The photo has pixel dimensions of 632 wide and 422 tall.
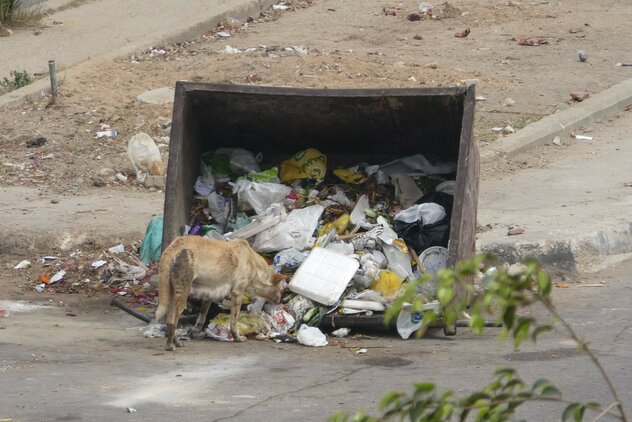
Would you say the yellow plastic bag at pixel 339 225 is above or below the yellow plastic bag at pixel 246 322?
above

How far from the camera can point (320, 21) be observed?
16.3 m

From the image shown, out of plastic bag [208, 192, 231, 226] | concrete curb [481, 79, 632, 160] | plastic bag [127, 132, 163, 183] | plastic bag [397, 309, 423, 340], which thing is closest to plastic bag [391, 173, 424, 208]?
plastic bag [208, 192, 231, 226]

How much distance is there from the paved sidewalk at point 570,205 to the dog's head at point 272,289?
1.82 meters

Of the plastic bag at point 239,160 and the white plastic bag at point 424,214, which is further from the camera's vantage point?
the plastic bag at point 239,160

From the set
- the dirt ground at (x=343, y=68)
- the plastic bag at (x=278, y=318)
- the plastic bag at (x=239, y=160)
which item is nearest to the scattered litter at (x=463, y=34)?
the dirt ground at (x=343, y=68)

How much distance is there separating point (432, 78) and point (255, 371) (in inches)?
274

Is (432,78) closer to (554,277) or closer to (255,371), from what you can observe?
(554,277)

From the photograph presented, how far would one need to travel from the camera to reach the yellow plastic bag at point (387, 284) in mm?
7504

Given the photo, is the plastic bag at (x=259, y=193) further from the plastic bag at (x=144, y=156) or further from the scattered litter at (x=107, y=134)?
the scattered litter at (x=107, y=134)

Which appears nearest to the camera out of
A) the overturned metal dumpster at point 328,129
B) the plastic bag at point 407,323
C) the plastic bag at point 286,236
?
the plastic bag at point 407,323

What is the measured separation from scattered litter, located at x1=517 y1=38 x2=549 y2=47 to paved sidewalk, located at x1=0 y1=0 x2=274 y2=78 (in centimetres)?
396

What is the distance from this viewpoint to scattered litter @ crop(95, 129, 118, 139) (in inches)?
456

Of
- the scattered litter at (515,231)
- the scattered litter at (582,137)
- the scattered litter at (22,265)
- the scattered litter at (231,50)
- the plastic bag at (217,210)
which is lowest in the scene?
the scattered litter at (22,265)

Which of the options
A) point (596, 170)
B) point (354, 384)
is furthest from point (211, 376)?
point (596, 170)
